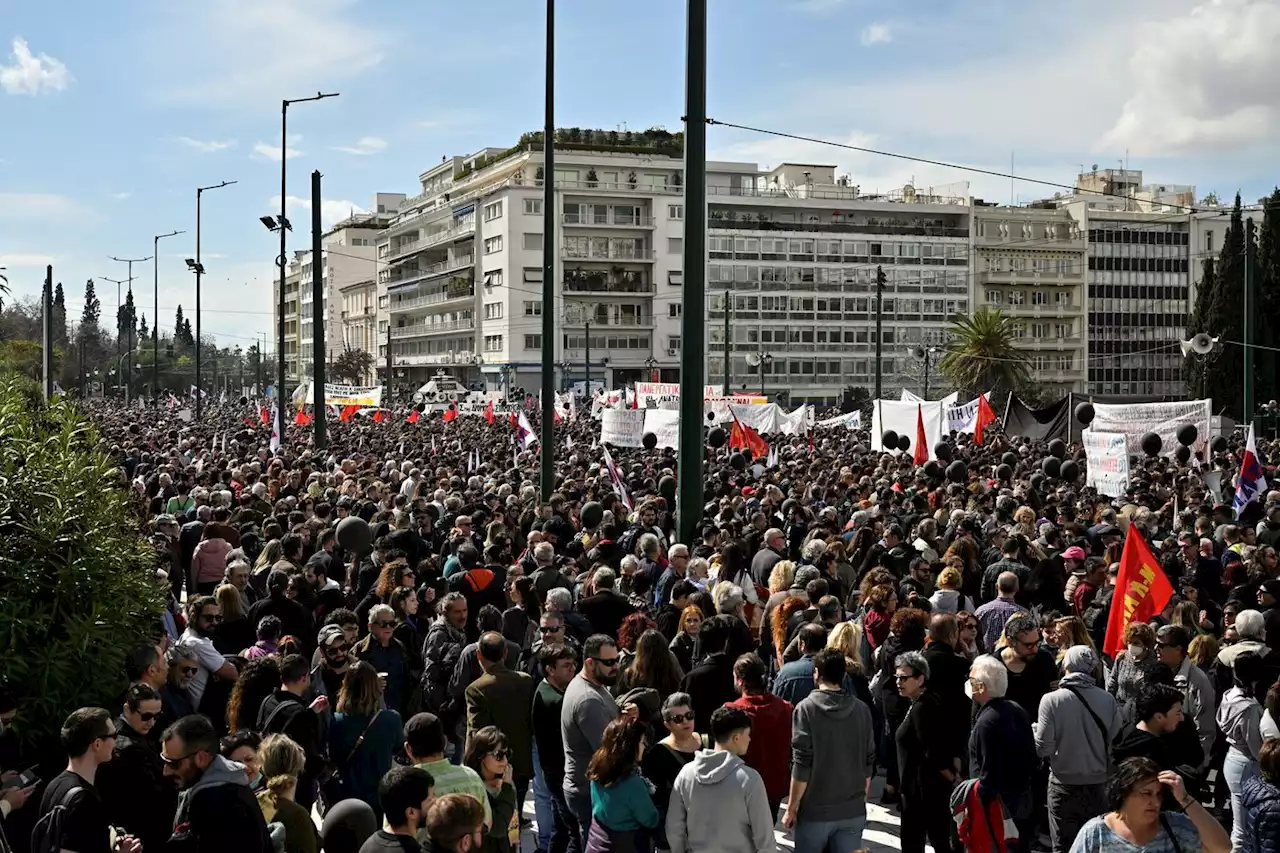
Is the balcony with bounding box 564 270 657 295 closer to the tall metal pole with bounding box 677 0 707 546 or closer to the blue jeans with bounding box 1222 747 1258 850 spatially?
the tall metal pole with bounding box 677 0 707 546

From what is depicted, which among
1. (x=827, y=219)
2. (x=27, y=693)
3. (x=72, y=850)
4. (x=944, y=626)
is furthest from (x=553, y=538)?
(x=827, y=219)

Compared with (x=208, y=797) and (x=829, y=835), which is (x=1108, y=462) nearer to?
(x=829, y=835)

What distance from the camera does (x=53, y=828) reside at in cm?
545

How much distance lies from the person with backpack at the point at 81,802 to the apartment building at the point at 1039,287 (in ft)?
315

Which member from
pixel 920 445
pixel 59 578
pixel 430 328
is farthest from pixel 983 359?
pixel 59 578

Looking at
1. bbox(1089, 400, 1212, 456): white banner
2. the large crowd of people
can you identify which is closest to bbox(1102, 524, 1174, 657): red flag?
the large crowd of people

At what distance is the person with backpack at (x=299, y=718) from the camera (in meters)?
6.71

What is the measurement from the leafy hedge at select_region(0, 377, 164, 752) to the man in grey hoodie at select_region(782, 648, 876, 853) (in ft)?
11.8

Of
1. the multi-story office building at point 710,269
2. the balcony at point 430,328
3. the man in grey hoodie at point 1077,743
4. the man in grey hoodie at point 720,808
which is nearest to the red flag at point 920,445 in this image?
the man in grey hoodie at point 1077,743

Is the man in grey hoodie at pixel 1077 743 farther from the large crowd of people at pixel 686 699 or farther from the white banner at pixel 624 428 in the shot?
the white banner at pixel 624 428

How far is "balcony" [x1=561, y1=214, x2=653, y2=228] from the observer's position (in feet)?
297

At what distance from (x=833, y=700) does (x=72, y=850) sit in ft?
11.9

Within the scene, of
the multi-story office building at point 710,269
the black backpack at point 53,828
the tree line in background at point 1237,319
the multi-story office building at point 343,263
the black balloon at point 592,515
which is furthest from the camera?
the multi-story office building at point 343,263

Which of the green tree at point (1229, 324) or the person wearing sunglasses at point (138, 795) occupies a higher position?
the green tree at point (1229, 324)
